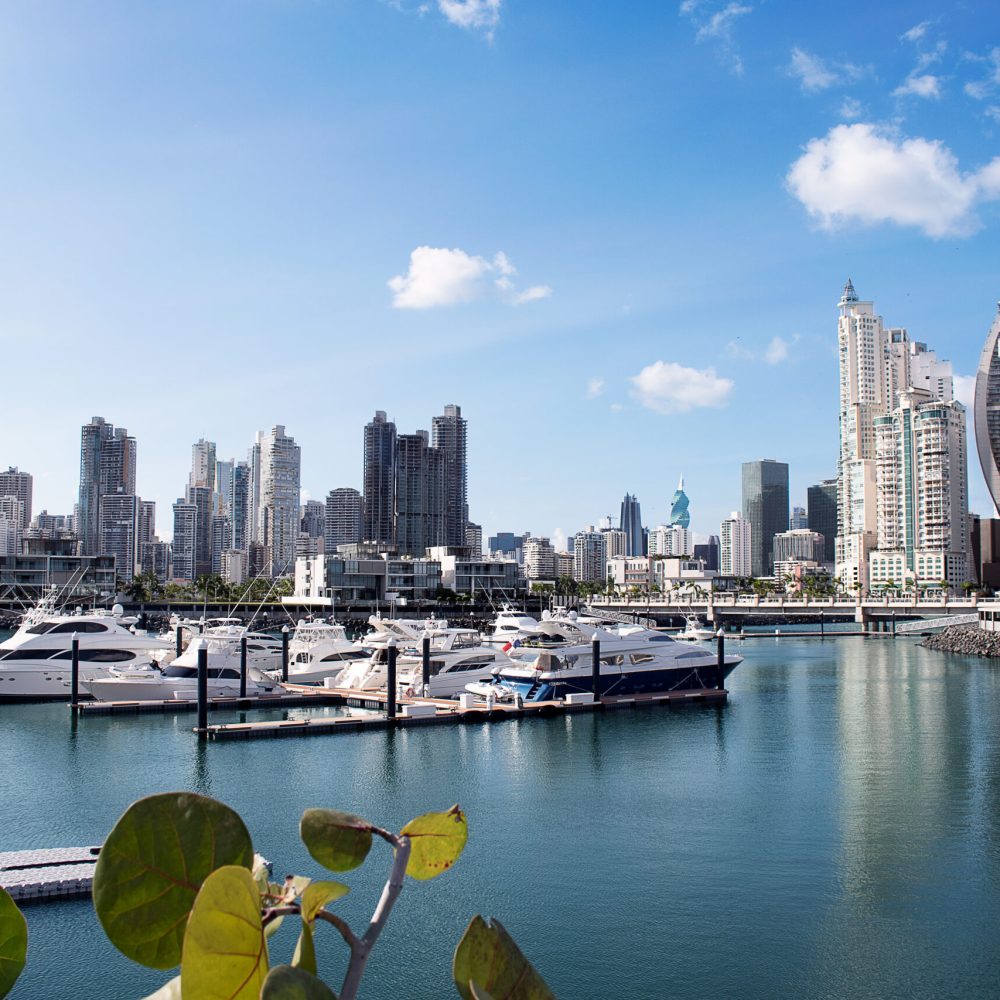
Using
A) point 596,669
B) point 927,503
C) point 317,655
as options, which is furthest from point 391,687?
point 927,503

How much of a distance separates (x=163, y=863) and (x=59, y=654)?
48652 millimetres

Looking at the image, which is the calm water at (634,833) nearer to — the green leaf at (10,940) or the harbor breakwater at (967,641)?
the green leaf at (10,940)

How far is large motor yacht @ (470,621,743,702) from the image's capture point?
Answer: 45375 mm

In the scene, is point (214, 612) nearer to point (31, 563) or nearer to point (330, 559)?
point (330, 559)

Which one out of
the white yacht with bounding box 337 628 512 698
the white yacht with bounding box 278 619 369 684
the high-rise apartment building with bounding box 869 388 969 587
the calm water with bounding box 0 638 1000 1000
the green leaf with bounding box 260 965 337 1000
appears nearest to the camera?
the green leaf with bounding box 260 965 337 1000

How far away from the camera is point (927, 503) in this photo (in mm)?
191375

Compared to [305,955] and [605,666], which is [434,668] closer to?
[605,666]

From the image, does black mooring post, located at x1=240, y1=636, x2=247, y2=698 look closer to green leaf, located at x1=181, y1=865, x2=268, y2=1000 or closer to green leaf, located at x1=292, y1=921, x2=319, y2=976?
green leaf, located at x1=292, y1=921, x2=319, y2=976

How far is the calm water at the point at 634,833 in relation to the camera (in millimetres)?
16672

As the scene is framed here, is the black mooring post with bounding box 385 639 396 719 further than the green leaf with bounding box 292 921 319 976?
Yes

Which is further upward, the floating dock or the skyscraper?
the skyscraper

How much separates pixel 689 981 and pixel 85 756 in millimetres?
24395

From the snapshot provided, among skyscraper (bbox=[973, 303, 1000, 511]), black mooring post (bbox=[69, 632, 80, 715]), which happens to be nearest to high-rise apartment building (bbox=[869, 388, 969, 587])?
skyscraper (bbox=[973, 303, 1000, 511])

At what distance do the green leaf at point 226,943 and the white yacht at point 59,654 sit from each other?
47000 millimetres
